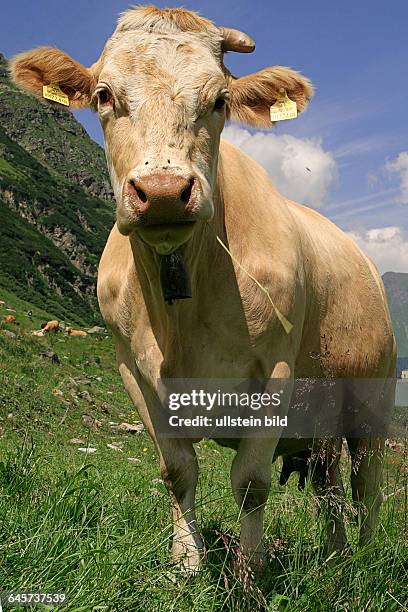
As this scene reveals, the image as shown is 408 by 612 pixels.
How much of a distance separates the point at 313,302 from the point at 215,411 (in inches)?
47.0

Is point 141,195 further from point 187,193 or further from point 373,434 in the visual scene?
point 373,434

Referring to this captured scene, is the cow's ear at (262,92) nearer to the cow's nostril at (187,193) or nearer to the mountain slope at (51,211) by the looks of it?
the cow's nostril at (187,193)

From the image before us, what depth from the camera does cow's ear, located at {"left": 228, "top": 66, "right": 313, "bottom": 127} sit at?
412 cm

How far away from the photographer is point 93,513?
380 centimetres

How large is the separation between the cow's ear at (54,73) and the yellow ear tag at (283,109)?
1.11 m

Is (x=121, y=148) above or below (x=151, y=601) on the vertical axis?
above

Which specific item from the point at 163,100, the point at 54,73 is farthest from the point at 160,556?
the point at 54,73

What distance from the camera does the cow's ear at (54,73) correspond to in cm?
405

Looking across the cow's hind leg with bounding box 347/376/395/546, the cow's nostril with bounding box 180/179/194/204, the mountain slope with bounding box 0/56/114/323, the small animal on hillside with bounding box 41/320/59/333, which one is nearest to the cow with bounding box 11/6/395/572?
the cow's nostril with bounding box 180/179/194/204

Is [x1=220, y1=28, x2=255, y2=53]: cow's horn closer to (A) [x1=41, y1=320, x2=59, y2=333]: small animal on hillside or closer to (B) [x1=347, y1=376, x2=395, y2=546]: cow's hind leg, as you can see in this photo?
(B) [x1=347, y1=376, x2=395, y2=546]: cow's hind leg

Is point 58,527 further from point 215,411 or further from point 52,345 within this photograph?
point 52,345

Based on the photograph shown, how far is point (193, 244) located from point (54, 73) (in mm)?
1362

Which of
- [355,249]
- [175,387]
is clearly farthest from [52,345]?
[175,387]

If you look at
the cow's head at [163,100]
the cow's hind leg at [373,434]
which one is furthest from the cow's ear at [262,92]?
the cow's hind leg at [373,434]
